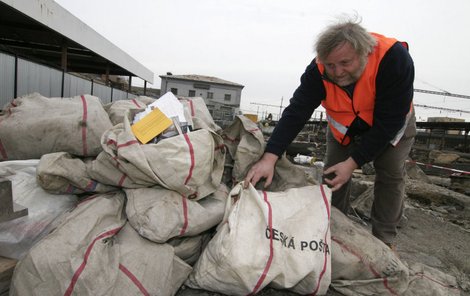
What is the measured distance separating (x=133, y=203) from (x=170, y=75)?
35.6m

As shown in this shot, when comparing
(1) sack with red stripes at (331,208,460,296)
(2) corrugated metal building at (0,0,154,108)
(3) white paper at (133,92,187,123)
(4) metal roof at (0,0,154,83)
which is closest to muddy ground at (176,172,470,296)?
(1) sack with red stripes at (331,208,460,296)

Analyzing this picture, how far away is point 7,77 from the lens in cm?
529

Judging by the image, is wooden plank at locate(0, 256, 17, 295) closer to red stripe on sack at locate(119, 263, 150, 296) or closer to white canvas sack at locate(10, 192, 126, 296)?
white canvas sack at locate(10, 192, 126, 296)

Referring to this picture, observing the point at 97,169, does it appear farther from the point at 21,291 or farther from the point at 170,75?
the point at 170,75

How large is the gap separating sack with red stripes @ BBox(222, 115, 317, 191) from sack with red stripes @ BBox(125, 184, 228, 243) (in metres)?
0.42

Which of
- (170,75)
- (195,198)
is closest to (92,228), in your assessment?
(195,198)

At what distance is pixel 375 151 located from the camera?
1749 millimetres

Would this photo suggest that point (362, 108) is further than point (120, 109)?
No

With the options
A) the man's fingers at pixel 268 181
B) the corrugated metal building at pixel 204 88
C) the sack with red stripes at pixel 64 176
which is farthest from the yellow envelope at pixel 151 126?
the corrugated metal building at pixel 204 88

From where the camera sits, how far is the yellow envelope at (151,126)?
153 cm

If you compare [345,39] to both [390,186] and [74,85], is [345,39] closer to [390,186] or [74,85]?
[390,186]

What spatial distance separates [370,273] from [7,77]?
6.29 metres

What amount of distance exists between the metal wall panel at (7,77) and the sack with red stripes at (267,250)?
5522 mm

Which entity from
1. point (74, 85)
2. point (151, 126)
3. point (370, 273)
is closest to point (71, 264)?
point (151, 126)
